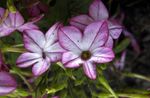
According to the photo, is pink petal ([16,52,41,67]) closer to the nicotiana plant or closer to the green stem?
the nicotiana plant

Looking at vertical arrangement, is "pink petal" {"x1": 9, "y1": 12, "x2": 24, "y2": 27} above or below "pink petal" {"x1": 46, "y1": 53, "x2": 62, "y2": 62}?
above

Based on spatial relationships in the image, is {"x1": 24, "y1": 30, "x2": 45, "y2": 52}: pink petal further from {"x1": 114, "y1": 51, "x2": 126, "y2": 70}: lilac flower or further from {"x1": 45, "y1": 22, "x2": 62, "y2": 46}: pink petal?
{"x1": 114, "y1": 51, "x2": 126, "y2": 70}: lilac flower

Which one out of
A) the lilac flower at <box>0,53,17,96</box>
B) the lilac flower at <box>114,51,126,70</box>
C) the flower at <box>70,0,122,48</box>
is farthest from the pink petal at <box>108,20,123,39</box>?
the lilac flower at <box>114,51,126,70</box>

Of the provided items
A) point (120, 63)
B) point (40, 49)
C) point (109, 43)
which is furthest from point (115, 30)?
point (120, 63)

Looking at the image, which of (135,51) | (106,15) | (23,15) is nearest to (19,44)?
(23,15)

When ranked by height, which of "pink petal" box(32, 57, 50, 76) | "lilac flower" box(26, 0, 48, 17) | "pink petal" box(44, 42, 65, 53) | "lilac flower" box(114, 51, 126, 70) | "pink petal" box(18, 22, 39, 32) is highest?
"lilac flower" box(26, 0, 48, 17)

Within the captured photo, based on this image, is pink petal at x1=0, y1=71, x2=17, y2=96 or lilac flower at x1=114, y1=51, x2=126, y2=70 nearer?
pink petal at x1=0, y1=71, x2=17, y2=96

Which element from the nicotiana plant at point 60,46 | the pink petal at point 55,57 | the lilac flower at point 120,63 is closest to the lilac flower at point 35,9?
the nicotiana plant at point 60,46
